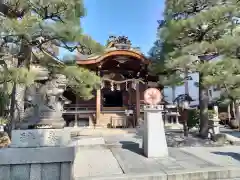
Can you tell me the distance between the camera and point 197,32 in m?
7.77

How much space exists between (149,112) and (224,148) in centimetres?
316

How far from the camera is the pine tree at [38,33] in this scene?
4.59 m

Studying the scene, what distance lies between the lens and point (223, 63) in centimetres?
695

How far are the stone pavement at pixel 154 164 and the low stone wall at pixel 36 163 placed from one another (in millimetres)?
510

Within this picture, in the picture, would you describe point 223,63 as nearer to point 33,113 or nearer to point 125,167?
point 125,167

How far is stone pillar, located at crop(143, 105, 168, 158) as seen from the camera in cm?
555

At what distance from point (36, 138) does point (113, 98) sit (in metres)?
10.2

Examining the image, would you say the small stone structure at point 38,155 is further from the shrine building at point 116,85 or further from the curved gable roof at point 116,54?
the curved gable roof at point 116,54

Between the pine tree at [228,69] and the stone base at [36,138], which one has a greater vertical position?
the pine tree at [228,69]

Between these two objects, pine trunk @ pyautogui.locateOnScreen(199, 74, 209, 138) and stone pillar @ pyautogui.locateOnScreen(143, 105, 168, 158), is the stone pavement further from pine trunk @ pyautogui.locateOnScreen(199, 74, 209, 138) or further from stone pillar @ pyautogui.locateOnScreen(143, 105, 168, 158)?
pine trunk @ pyautogui.locateOnScreen(199, 74, 209, 138)

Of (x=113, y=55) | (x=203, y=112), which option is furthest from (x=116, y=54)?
(x=203, y=112)

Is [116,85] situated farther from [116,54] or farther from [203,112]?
[203,112]

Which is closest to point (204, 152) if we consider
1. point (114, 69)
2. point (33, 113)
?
point (33, 113)

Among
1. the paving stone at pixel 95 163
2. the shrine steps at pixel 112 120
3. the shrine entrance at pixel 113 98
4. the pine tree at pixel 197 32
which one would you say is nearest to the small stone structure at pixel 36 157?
the paving stone at pixel 95 163
